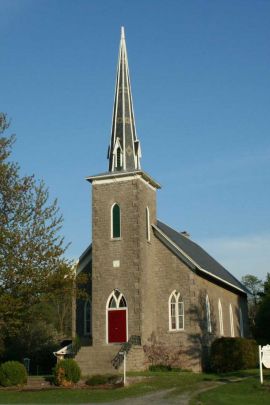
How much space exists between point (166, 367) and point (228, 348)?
11.1 ft

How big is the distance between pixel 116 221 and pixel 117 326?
5.71 meters

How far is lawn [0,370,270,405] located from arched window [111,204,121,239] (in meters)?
9.25

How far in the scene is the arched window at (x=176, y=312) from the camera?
3294 cm

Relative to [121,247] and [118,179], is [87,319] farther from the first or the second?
[118,179]

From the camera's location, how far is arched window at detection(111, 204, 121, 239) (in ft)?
109

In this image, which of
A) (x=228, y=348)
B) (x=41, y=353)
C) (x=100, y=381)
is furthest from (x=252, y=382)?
(x=41, y=353)

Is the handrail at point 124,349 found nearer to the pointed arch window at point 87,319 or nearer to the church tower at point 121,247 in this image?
the church tower at point 121,247

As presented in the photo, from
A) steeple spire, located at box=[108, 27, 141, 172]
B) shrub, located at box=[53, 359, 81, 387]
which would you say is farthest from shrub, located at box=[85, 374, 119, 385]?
steeple spire, located at box=[108, 27, 141, 172]

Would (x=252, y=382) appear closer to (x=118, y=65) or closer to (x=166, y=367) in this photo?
(x=166, y=367)

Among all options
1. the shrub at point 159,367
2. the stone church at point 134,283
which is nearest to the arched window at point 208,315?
the stone church at point 134,283

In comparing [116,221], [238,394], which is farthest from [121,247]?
[238,394]

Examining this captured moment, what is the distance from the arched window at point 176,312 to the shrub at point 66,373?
26.9ft

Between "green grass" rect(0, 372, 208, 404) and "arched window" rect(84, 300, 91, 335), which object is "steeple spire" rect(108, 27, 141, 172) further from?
"green grass" rect(0, 372, 208, 404)

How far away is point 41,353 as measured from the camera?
39.8 m
